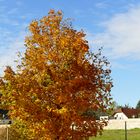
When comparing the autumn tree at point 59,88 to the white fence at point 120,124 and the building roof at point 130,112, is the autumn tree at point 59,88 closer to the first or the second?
the white fence at point 120,124

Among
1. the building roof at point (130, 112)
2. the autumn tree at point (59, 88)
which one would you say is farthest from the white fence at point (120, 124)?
the building roof at point (130, 112)

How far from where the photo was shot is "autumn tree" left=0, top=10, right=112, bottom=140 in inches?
823

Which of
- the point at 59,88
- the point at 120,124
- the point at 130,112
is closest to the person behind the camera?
the point at 59,88

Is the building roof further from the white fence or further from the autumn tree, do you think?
the autumn tree

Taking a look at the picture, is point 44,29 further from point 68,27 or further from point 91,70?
point 91,70

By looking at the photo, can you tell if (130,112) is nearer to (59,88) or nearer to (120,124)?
(120,124)

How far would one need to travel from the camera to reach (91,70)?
69.8ft

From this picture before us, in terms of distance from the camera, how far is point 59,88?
2108 cm

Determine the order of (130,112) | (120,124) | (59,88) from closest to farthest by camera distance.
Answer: (59,88) → (120,124) → (130,112)

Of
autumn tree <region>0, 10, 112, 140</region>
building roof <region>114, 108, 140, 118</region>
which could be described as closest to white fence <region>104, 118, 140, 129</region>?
autumn tree <region>0, 10, 112, 140</region>

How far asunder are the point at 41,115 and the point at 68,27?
4320mm

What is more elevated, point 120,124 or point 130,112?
point 130,112

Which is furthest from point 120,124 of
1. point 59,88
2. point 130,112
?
point 130,112

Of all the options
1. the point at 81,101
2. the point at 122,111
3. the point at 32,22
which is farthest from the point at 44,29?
the point at 122,111
